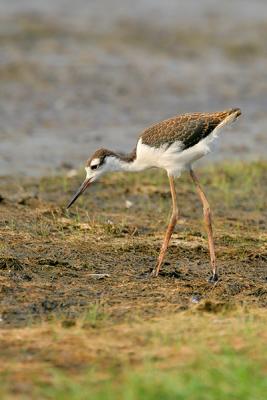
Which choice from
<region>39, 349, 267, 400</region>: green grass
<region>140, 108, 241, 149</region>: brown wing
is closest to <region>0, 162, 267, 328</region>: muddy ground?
<region>140, 108, 241, 149</region>: brown wing

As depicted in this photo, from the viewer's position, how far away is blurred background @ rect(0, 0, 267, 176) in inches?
565

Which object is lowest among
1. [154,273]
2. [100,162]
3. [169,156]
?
[154,273]

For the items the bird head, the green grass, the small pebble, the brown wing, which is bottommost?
the small pebble

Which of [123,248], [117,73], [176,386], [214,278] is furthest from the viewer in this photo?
[117,73]

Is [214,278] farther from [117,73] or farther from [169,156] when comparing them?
[117,73]

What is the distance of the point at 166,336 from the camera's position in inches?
237

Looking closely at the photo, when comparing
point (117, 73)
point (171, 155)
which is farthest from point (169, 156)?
point (117, 73)

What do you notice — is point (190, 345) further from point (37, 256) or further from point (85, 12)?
point (85, 12)

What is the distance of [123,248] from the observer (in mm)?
8562

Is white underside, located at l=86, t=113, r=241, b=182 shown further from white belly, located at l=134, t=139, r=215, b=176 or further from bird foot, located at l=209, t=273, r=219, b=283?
bird foot, located at l=209, t=273, r=219, b=283

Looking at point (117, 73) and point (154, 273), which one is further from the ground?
point (117, 73)

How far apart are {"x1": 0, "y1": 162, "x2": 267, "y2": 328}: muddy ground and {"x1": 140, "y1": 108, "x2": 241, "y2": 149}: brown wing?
103 centimetres

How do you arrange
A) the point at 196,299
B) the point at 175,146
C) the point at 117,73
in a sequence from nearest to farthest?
the point at 196,299 < the point at 175,146 < the point at 117,73

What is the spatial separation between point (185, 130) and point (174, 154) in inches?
8.5
